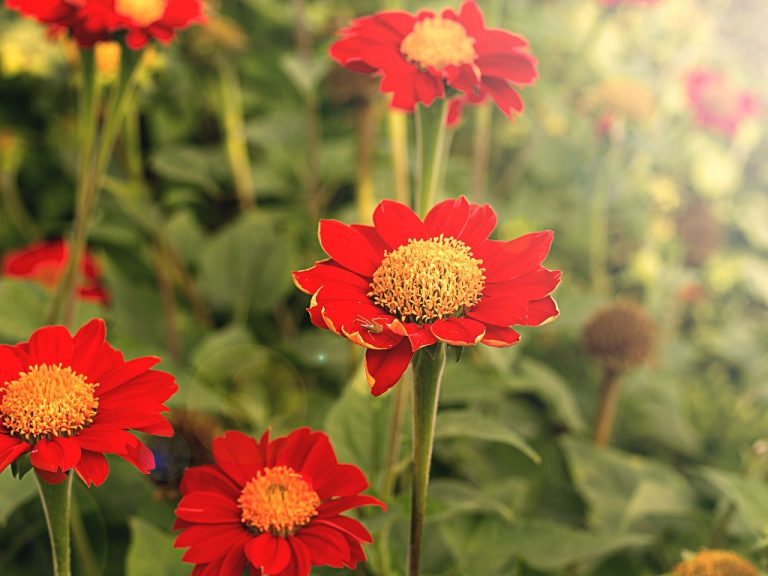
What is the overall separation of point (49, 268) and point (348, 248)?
25.3 inches

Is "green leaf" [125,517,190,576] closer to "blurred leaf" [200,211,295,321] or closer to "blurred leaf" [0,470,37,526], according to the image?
"blurred leaf" [0,470,37,526]

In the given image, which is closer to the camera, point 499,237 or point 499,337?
point 499,337

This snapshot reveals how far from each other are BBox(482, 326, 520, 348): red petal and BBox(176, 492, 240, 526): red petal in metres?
0.16

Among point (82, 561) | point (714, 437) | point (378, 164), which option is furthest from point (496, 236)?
point (82, 561)

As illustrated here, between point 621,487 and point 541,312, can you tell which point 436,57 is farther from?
point 621,487

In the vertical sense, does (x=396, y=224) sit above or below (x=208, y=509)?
above

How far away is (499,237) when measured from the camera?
3.61ft

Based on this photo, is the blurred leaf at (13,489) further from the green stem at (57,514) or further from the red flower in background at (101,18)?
the red flower in background at (101,18)

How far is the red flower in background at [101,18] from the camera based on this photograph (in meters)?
0.59

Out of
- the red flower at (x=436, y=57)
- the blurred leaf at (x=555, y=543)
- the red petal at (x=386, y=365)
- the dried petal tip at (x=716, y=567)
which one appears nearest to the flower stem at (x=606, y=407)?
the blurred leaf at (x=555, y=543)

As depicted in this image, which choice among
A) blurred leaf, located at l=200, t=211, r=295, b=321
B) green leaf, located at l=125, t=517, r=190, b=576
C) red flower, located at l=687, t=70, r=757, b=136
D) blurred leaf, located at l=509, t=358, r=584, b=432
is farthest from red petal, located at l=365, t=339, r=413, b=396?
red flower, located at l=687, t=70, r=757, b=136

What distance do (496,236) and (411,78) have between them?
1.93 ft

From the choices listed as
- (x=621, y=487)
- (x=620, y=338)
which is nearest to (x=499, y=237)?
(x=620, y=338)

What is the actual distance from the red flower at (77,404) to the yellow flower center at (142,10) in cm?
28
